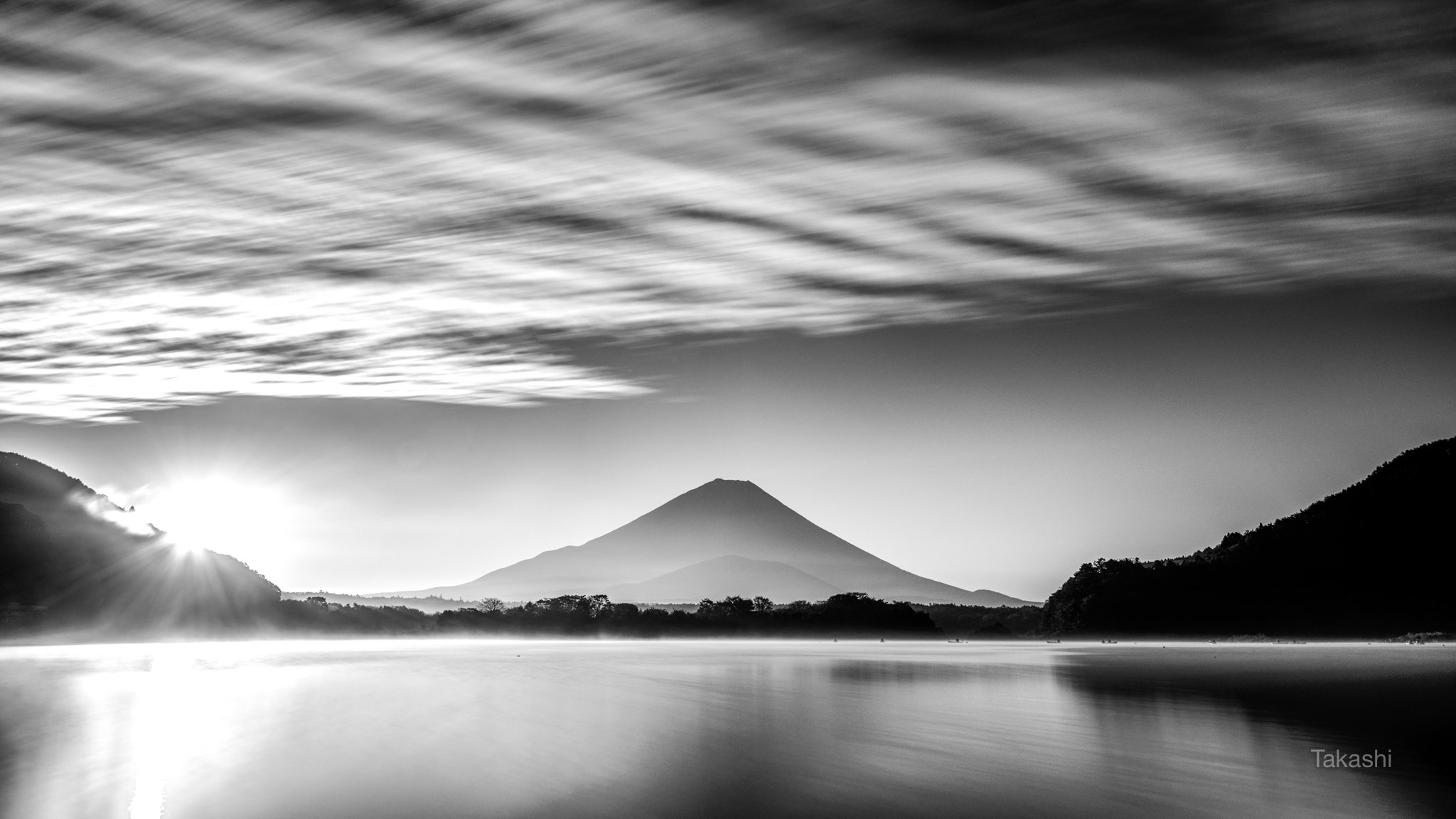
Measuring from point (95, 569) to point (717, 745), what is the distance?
109177mm

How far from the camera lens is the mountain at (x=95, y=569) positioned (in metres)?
102

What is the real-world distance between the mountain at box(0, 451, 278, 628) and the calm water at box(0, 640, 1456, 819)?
66.3 meters

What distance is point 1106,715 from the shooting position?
2881 centimetres

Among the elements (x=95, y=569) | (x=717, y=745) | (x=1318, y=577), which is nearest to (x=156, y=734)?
(x=717, y=745)

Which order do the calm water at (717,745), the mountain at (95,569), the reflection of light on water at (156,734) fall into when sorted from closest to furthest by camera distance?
the calm water at (717,745) → the reflection of light on water at (156,734) → the mountain at (95,569)

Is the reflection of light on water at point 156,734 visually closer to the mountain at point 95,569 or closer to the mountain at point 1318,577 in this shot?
the mountain at point 95,569

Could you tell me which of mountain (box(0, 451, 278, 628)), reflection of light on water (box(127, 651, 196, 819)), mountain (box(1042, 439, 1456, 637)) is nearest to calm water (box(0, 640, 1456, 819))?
reflection of light on water (box(127, 651, 196, 819))

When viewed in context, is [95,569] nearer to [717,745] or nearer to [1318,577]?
[717,745]

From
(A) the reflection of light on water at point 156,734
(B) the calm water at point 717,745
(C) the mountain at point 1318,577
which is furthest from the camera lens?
(C) the mountain at point 1318,577

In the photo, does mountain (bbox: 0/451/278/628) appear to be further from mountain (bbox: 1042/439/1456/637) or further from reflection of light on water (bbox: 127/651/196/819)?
mountain (bbox: 1042/439/1456/637)

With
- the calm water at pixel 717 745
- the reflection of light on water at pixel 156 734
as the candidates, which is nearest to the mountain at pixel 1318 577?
the calm water at pixel 717 745

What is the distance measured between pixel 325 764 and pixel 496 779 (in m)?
3.73

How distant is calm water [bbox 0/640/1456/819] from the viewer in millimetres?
16578

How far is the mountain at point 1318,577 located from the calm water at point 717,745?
93.9 m
